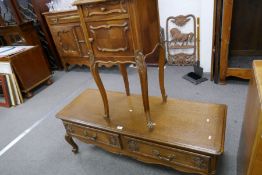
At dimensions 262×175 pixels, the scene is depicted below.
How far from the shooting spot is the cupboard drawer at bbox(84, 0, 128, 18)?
3.62 feet

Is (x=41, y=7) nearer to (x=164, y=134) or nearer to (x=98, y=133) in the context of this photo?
(x=98, y=133)

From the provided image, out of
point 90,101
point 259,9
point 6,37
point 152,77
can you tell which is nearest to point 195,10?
point 259,9

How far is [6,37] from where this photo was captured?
10.9 feet

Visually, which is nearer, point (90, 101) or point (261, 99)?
point (261, 99)

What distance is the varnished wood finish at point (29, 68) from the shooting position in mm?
2593

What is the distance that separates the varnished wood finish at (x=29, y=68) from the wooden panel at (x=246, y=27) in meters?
2.64

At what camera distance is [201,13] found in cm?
234

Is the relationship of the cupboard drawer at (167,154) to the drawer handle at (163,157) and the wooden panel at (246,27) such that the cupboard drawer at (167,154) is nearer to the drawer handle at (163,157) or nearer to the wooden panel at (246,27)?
the drawer handle at (163,157)

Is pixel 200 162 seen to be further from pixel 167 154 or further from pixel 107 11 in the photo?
pixel 107 11

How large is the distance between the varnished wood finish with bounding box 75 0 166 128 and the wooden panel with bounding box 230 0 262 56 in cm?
168

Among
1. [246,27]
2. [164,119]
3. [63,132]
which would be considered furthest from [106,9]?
[246,27]

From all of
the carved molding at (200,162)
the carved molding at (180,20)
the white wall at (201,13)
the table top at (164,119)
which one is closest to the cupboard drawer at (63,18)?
the white wall at (201,13)

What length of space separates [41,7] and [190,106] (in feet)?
9.39

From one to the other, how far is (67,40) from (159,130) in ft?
7.93
